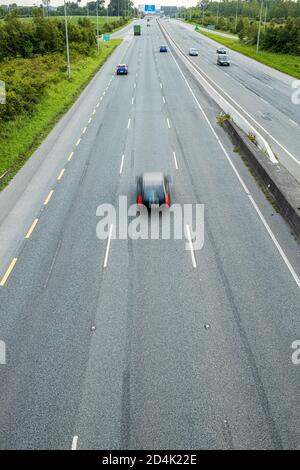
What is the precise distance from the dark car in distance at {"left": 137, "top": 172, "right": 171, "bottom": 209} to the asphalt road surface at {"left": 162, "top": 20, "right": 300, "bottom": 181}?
8650 millimetres

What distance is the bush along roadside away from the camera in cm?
2605

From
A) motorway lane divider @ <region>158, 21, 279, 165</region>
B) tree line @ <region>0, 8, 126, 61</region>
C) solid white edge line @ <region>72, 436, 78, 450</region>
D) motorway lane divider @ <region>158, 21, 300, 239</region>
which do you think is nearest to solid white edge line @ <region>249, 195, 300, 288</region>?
motorway lane divider @ <region>158, 21, 300, 239</region>

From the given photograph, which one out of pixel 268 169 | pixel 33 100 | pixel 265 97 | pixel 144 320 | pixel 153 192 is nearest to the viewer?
pixel 144 320

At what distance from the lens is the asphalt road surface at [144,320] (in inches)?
368

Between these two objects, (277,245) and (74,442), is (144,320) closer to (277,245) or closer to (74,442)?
(74,442)

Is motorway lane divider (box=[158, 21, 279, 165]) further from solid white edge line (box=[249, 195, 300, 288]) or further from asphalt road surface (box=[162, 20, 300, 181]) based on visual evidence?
solid white edge line (box=[249, 195, 300, 288])

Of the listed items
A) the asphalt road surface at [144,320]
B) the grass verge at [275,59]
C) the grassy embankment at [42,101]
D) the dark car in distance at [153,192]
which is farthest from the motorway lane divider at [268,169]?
the grass verge at [275,59]

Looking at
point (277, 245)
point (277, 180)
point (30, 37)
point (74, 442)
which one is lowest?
point (74, 442)

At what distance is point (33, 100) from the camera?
3459 centimetres

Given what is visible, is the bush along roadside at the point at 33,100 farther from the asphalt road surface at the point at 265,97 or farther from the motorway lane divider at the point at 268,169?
the asphalt road surface at the point at 265,97

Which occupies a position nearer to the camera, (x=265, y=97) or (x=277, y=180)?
(x=277, y=180)

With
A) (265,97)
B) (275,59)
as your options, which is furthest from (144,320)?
(275,59)

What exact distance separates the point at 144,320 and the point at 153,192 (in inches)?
308

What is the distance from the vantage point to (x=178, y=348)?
1144cm
